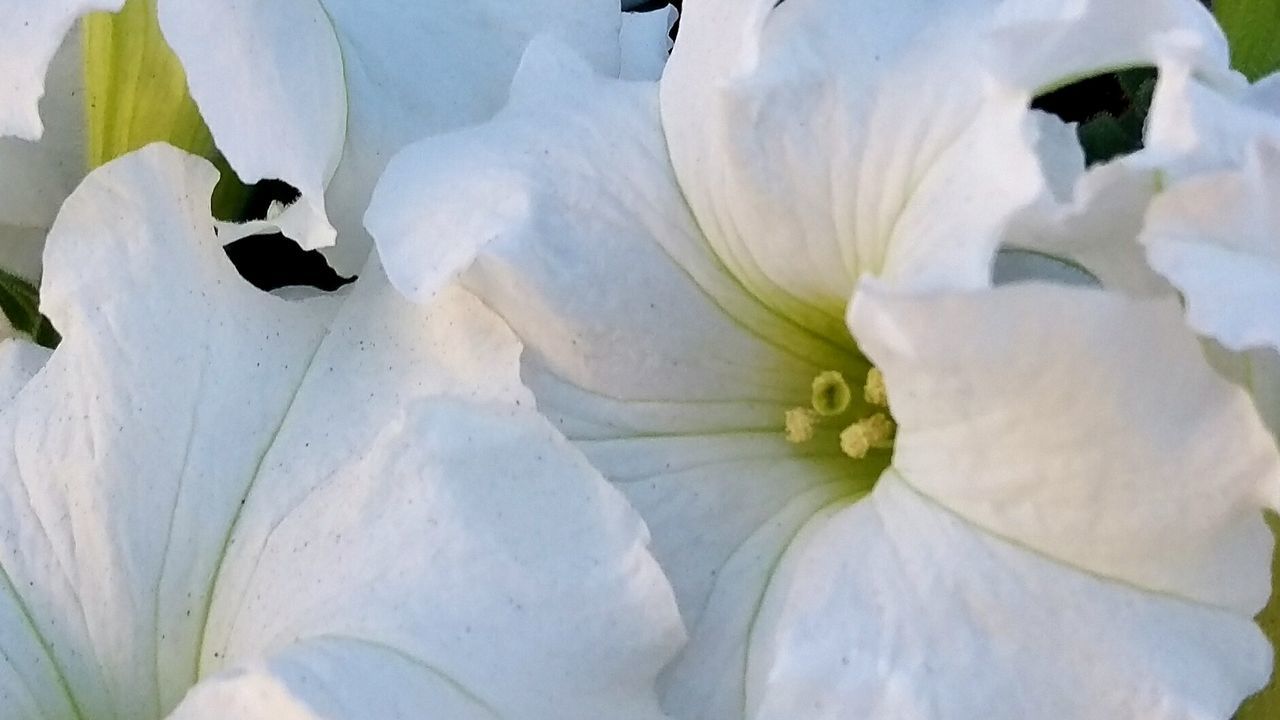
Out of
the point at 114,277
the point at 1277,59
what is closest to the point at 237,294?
the point at 114,277

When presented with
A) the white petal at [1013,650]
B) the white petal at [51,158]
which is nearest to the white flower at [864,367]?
the white petal at [1013,650]

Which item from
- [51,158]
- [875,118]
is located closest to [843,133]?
[875,118]

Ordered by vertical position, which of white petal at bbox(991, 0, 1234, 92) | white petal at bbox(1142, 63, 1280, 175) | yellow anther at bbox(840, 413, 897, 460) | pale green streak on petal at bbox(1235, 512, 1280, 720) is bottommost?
pale green streak on petal at bbox(1235, 512, 1280, 720)

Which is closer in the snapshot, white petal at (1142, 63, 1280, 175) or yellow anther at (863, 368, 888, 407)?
white petal at (1142, 63, 1280, 175)

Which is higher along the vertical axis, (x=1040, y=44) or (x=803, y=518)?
(x=1040, y=44)

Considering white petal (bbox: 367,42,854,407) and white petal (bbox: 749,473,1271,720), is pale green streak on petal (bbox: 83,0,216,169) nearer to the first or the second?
white petal (bbox: 367,42,854,407)

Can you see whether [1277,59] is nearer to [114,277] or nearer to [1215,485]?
[1215,485]

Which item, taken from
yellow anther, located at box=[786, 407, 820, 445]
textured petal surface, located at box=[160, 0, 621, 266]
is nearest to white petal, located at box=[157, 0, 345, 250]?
textured petal surface, located at box=[160, 0, 621, 266]
